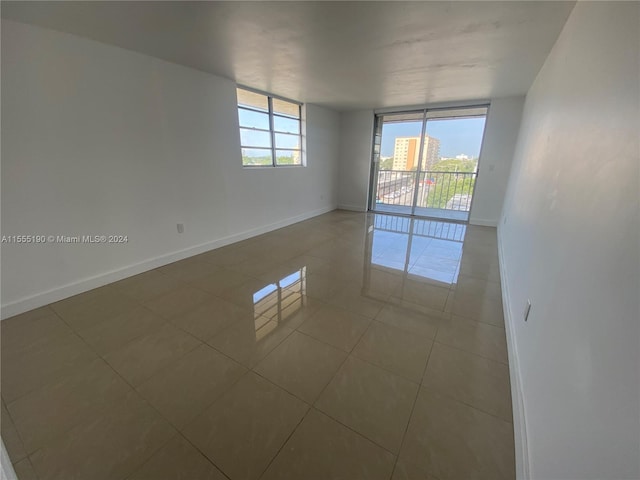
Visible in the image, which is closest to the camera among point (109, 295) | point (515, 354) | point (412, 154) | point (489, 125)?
point (515, 354)

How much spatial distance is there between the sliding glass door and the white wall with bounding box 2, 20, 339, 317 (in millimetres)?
3494

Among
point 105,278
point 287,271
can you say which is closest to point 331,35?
point 287,271

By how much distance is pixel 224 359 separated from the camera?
1.69m

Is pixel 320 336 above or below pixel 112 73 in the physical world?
below

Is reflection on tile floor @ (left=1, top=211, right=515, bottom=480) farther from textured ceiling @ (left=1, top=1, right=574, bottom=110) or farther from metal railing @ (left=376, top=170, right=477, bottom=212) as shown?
metal railing @ (left=376, top=170, right=477, bottom=212)

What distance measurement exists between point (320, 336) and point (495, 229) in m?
4.36

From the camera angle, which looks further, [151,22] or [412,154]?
[412,154]

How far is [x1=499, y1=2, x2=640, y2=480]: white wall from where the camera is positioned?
63cm

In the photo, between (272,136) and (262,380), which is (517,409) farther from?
(272,136)

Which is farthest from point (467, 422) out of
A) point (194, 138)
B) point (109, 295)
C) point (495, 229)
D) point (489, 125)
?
point (489, 125)

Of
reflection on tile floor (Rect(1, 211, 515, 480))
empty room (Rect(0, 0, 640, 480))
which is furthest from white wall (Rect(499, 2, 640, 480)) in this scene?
reflection on tile floor (Rect(1, 211, 515, 480))

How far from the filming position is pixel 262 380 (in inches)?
60.3

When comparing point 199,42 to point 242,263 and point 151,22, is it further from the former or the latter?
point 242,263

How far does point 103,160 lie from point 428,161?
17.5 feet
